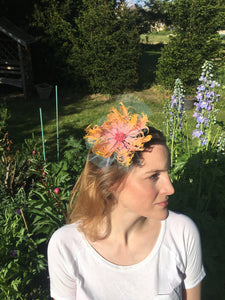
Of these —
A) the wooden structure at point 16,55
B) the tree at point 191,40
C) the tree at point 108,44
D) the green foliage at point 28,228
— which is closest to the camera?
the green foliage at point 28,228

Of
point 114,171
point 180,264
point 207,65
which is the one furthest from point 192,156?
point 114,171

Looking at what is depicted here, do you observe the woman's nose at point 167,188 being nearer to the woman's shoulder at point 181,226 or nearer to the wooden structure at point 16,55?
the woman's shoulder at point 181,226

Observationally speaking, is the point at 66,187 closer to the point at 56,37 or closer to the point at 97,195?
the point at 97,195

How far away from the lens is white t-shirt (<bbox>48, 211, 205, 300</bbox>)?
1318 millimetres

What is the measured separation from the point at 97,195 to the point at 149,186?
0.86 feet

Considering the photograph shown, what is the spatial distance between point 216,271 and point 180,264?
1.07 metres

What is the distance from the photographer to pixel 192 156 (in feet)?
9.94

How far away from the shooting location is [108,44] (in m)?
8.58

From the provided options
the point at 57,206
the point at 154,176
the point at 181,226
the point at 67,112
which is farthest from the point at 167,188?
the point at 67,112

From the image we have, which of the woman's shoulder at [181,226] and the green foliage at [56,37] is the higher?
the green foliage at [56,37]

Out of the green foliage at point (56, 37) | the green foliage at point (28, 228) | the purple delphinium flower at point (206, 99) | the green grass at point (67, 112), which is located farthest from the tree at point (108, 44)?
the purple delphinium flower at point (206, 99)

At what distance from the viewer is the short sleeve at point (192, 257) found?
4.46ft

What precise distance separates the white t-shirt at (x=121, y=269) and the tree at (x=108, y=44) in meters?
7.85

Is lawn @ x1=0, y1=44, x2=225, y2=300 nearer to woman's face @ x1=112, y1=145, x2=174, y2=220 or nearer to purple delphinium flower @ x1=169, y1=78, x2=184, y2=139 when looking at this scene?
purple delphinium flower @ x1=169, y1=78, x2=184, y2=139
